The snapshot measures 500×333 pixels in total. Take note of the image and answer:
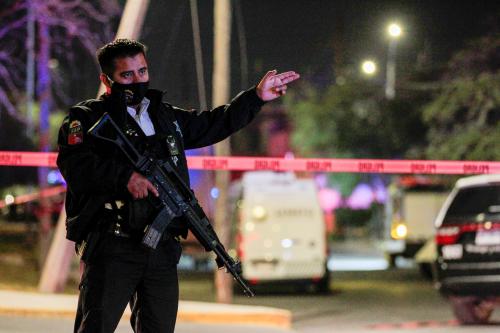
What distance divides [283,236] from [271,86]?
14.1 metres

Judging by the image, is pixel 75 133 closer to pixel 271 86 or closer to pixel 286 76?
pixel 271 86

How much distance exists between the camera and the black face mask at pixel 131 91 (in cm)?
465

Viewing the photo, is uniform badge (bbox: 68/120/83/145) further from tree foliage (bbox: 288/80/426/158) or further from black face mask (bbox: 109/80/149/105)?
tree foliage (bbox: 288/80/426/158)

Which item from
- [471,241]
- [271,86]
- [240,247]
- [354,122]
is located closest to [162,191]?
[271,86]

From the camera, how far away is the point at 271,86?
5.02 meters

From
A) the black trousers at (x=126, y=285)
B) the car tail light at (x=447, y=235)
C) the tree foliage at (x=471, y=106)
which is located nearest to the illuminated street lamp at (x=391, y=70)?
the tree foliage at (x=471, y=106)

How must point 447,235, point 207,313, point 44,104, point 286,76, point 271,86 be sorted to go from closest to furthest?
point 271,86, point 286,76, point 447,235, point 207,313, point 44,104

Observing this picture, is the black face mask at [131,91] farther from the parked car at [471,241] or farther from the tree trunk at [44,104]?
the tree trunk at [44,104]

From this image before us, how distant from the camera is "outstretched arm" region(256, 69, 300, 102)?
501 cm

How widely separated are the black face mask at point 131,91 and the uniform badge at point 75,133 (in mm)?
214

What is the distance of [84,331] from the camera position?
4.56m

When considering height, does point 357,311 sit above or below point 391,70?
below

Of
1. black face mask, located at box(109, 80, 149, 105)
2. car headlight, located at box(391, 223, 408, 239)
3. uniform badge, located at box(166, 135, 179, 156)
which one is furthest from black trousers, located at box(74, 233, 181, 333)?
car headlight, located at box(391, 223, 408, 239)

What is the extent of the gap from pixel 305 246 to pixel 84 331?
14.5 meters
